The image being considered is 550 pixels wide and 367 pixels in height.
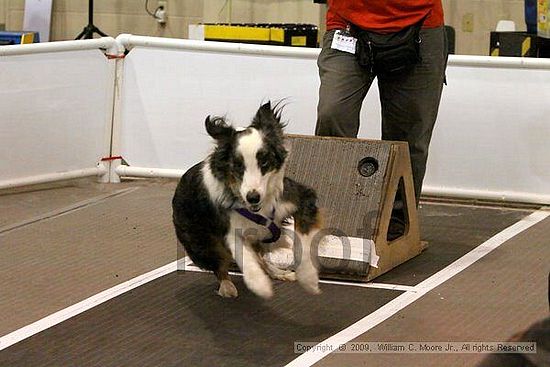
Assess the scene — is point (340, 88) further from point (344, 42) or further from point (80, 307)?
point (80, 307)

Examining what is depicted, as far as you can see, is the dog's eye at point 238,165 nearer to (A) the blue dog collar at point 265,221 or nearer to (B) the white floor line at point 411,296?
(A) the blue dog collar at point 265,221

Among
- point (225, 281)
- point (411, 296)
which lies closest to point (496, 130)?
point (411, 296)

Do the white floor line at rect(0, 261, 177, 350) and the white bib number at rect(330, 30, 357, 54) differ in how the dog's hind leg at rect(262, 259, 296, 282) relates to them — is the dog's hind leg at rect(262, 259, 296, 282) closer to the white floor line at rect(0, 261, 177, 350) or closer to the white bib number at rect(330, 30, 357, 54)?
the white floor line at rect(0, 261, 177, 350)

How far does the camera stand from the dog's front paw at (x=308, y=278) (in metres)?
4.26

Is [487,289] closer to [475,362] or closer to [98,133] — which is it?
[475,362]

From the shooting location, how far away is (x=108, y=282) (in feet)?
16.2

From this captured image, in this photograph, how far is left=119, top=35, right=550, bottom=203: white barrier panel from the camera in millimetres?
6410

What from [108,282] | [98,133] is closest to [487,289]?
[108,282]

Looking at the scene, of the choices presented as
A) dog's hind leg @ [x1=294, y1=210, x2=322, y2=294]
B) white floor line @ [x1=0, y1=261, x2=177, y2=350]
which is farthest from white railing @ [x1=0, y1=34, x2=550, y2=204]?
dog's hind leg @ [x1=294, y1=210, x2=322, y2=294]

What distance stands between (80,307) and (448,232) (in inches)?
88.1

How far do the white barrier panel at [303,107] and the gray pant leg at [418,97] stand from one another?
116 cm

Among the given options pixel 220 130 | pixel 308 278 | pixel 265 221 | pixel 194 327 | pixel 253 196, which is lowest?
pixel 194 327

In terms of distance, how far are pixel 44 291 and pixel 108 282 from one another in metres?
0.30

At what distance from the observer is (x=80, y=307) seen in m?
4.56
